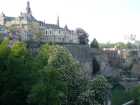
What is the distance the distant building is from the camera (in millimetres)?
28875

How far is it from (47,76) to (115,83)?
15253mm

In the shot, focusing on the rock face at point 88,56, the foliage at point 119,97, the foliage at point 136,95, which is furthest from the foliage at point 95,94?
the rock face at point 88,56

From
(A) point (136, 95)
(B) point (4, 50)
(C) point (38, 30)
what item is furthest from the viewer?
(C) point (38, 30)

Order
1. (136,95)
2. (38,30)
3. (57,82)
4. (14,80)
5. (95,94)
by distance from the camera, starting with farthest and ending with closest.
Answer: (38,30)
(136,95)
(14,80)
(95,94)
(57,82)

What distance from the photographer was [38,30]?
2917 cm

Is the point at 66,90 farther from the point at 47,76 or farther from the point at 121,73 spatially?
the point at 121,73

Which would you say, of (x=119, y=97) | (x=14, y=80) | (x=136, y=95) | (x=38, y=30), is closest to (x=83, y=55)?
(x=38, y=30)

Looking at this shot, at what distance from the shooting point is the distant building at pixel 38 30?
28875 millimetres

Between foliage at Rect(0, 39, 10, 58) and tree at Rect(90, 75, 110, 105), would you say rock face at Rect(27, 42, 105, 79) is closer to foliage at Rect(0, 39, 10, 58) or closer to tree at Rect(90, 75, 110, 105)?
foliage at Rect(0, 39, 10, 58)

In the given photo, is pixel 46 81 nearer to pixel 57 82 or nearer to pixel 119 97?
pixel 57 82

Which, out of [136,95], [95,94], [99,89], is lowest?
[136,95]

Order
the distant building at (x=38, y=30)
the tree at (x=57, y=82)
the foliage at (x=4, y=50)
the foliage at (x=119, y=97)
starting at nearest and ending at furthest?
1. the tree at (x=57, y=82)
2. the foliage at (x=4, y=50)
3. the foliage at (x=119, y=97)
4. the distant building at (x=38, y=30)

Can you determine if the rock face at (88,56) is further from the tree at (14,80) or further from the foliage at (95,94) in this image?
the foliage at (95,94)

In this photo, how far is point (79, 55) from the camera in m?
26.6
